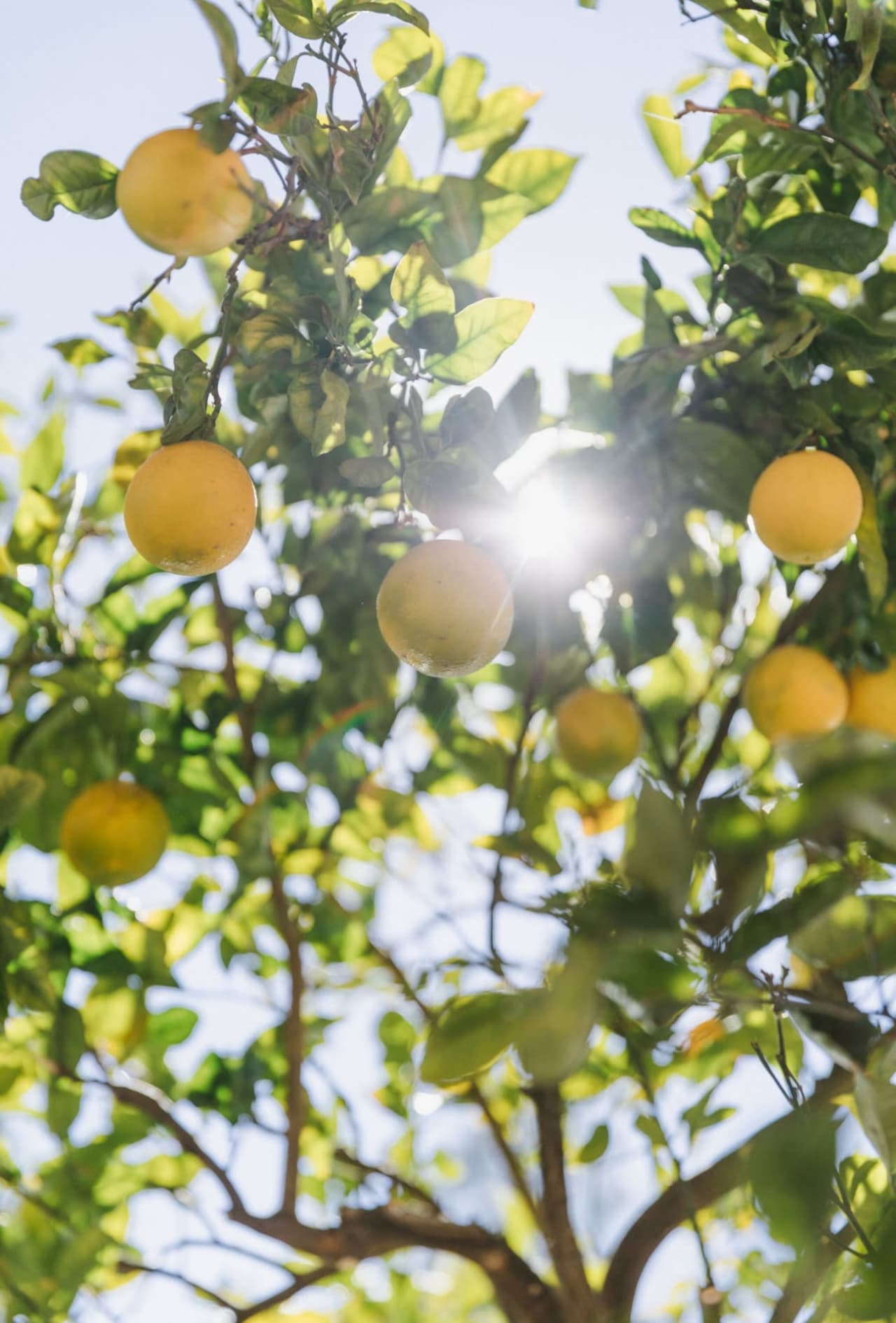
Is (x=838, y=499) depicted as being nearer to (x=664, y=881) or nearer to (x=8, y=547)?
(x=664, y=881)

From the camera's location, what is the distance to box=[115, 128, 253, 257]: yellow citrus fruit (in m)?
1.11

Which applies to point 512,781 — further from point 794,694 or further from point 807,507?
point 807,507

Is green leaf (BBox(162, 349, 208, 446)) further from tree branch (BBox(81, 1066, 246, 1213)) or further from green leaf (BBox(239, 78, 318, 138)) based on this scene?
tree branch (BBox(81, 1066, 246, 1213))

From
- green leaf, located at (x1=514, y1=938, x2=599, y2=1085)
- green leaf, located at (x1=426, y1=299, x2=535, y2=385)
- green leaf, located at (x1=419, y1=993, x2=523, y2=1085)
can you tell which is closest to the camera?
green leaf, located at (x1=514, y1=938, x2=599, y2=1085)

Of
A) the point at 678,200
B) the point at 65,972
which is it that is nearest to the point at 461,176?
the point at 678,200

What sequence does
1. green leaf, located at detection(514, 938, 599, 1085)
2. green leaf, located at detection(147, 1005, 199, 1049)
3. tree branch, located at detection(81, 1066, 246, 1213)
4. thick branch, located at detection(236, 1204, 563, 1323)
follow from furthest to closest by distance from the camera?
green leaf, located at detection(147, 1005, 199, 1049)
tree branch, located at detection(81, 1066, 246, 1213)
thick branch, located at detection(236, 1204, 563, 1323)
green leaf, located at detection(514, 938, 599, 1085)

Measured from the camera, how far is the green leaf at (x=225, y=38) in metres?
0.89

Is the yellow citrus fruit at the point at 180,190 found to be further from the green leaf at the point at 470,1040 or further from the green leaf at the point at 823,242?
the green leaf at the point at 470,1040

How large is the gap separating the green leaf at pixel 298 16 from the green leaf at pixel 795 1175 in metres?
1.08

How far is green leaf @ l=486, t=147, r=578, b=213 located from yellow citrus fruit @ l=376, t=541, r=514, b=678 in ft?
1.83

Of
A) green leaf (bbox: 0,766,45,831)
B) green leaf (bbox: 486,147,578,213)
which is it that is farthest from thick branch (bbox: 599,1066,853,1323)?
green leaf (bbox: 486,147,578,213)

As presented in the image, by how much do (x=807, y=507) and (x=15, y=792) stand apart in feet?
3.41

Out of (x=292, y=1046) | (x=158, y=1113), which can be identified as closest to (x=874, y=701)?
(x=292, y=1046)

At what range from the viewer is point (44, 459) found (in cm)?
178
